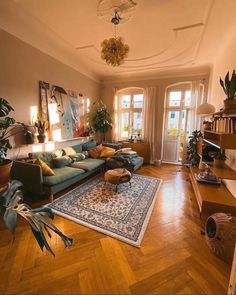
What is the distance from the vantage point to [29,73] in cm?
320

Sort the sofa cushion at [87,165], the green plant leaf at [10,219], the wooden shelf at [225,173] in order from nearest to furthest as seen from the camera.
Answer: the green plant leaf at [10,219]
the wooden shelf at [225,173]
the sofa cushion at [87,165]

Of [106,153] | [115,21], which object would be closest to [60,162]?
[106,153]

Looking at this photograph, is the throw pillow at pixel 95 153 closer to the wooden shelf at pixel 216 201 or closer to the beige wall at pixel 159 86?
the beige wall at pixel 159 86

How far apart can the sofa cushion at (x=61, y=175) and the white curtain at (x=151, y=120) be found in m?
2.96

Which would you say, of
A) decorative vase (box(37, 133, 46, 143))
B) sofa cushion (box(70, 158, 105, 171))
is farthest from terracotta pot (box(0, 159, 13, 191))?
sofa cushion (box(70, 158, 105, 171))

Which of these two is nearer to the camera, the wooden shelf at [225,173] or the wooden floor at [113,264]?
the wooden floor at [113,264]

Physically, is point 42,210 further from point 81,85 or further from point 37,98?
point 81,85

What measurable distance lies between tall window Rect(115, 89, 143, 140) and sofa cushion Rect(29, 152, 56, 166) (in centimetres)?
317

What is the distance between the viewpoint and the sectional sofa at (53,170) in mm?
2729

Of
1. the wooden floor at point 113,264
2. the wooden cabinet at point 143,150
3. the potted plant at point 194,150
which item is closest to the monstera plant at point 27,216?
the wooden floor at point 113,264

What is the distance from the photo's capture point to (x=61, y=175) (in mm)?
3006

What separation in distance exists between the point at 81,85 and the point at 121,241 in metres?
4.45

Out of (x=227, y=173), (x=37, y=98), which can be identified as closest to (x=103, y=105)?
(x=37, y=98)

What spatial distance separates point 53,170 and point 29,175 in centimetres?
58
